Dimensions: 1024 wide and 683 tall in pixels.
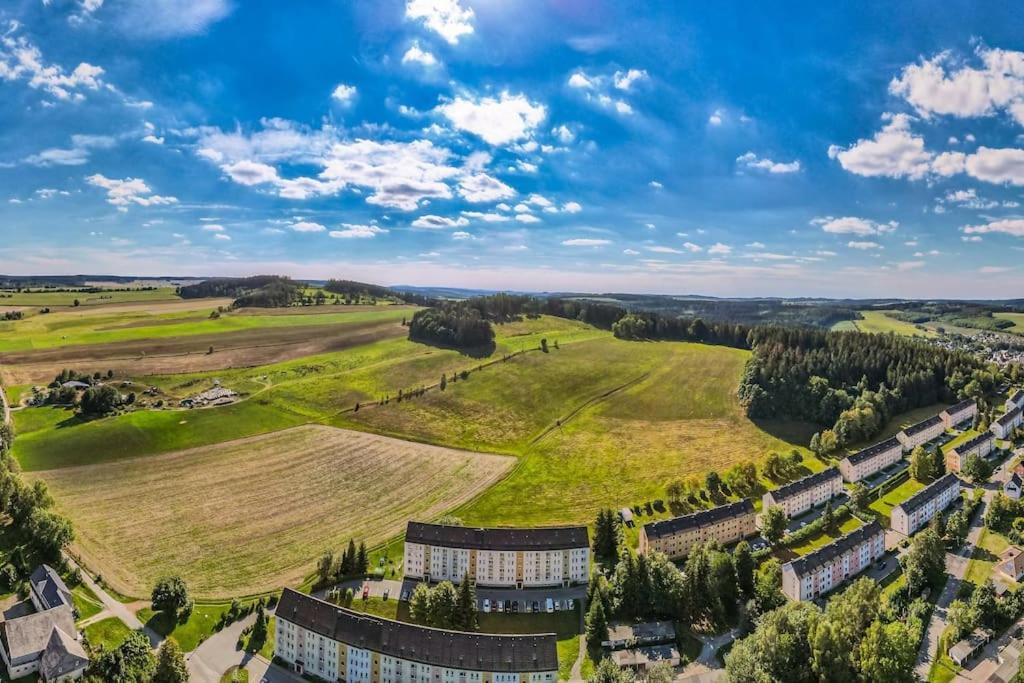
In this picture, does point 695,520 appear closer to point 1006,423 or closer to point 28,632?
point 28,632

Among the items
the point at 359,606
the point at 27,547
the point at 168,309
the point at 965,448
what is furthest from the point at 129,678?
the point at 168,309

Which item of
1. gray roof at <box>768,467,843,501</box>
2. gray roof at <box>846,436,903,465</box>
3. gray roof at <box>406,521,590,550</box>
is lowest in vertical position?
gray roof at <box>406,521,590,550</box>

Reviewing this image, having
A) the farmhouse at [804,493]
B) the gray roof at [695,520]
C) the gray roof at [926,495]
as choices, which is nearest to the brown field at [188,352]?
the gray roof at [695,520]

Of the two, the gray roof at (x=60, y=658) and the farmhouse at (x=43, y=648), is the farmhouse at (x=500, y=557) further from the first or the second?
the farmhouse at (x=43, y=648)

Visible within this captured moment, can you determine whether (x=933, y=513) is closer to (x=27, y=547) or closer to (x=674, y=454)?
(x=674, y=454)

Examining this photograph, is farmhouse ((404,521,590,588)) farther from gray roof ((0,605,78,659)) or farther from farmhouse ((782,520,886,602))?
gray roof ((0,605,78,659))

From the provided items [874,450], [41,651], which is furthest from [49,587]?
[874,450]

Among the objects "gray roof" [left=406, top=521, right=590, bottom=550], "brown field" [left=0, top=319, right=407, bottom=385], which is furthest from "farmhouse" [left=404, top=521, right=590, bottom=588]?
"brown field" [left=0, top=319, right=407, bottom=385]
